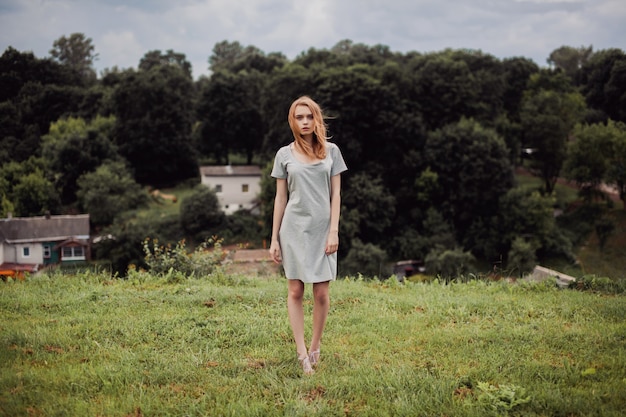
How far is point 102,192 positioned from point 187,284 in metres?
36.3

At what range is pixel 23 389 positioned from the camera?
4199 mm

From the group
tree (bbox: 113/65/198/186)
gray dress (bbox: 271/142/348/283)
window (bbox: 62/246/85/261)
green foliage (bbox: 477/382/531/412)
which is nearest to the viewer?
green foliage (bbox: 477/382/531/412)

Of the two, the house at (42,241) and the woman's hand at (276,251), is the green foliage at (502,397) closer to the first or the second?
the woman's hand at (276,251)

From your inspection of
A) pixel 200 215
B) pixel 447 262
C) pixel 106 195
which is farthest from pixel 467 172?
pixel 106 195

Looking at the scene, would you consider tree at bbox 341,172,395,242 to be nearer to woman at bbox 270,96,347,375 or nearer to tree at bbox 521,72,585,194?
tree at bbox 521,72,585,194

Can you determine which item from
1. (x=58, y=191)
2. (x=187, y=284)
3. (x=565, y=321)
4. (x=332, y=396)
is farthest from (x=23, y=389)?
(x=58, y=191)

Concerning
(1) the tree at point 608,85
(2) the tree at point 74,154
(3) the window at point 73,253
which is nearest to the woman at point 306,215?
(1) the tree at point 608,85

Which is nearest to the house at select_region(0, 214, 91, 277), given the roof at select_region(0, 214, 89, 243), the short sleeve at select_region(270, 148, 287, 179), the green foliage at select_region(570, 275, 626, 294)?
the roof at select_region(0, 214, 89, 243)

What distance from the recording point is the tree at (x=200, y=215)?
41125 mm

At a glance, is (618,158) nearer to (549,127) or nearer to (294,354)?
(549,127)

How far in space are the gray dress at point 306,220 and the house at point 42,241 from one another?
1405 inches

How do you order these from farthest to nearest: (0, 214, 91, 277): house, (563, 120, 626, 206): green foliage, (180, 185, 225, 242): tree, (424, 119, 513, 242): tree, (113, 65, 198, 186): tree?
1. (113, 65, 198, 186): tree
2. (180, 185, 225, 242): tree
3. (424, 119, 513, 242): tree
4. (563, 120, 626, 206): green foliage
5. (0, 214, 91, 277): house

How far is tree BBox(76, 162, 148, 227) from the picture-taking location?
135 ft

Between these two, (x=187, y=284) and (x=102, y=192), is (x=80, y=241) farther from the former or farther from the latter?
(x=187, y=284)
